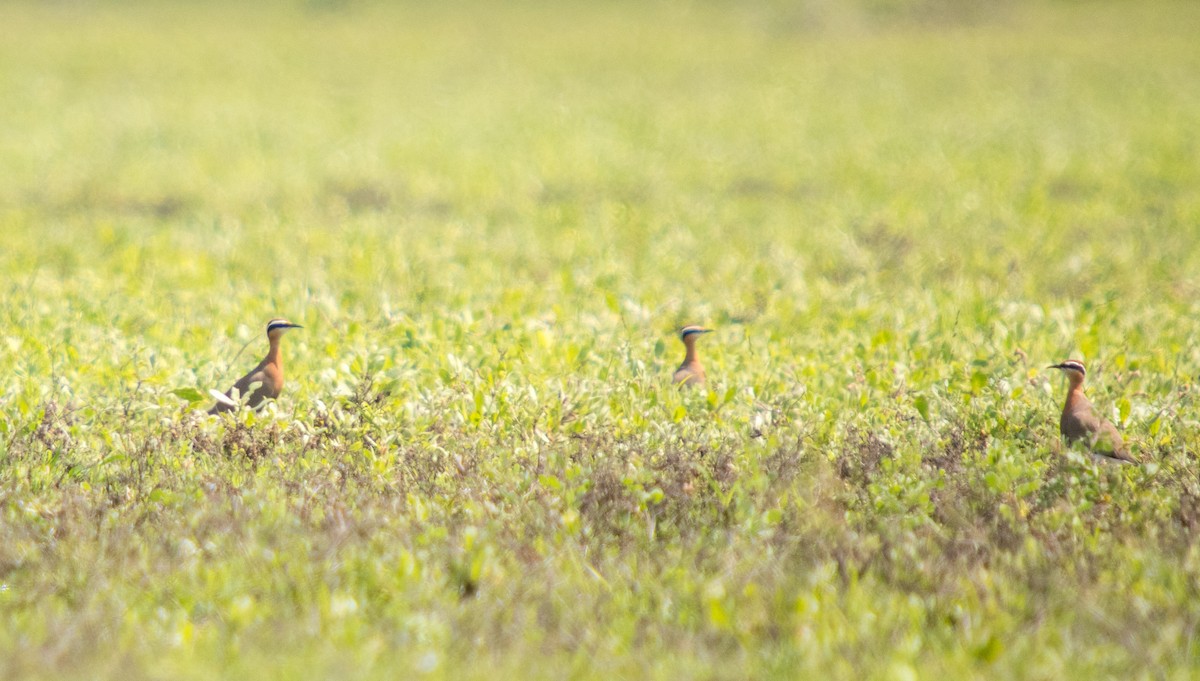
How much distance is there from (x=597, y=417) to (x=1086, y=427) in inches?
115

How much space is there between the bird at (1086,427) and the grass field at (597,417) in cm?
17

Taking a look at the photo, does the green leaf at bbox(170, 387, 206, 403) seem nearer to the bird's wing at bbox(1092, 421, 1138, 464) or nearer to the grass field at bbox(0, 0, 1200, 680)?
the grass field at bbox(0, 0, 1200, 680)

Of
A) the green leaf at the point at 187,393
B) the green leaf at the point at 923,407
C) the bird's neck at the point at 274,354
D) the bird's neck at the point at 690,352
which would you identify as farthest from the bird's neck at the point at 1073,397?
the green leaf at the point at 187,393

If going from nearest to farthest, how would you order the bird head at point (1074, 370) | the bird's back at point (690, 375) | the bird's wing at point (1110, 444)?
1. the bird's wing at point (1110, 444)
2. the bird head at point (1074, 370)
3. the bird's back at point (690, 375)

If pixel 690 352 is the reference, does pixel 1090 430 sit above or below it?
above

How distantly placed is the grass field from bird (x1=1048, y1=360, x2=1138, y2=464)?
0.17m

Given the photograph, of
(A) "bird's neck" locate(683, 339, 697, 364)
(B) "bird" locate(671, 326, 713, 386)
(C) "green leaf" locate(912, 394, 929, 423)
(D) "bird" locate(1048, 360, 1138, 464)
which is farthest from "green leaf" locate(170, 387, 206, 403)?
(D) "bird" locate(1048, 360, 1138, 464)

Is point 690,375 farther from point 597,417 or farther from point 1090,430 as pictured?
point 1090,430

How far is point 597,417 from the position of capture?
303 inches

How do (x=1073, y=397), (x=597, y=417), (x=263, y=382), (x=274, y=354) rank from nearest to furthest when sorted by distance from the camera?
(x=1073, y=397) < (x=597, y=417) < (x=263, y=382) < (x=274, y=354)

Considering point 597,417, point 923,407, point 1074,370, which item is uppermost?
point 1074,370

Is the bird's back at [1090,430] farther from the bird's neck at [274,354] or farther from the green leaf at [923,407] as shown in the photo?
the bird's neck at [274,354]

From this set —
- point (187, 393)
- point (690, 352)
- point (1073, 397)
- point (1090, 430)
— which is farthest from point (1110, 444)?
point (187, 393)

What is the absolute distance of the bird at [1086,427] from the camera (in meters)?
6.77
